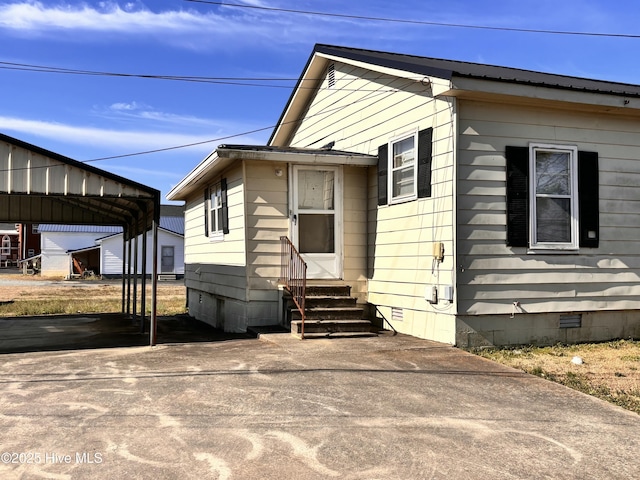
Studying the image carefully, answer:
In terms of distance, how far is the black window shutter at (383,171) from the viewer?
32.1ft

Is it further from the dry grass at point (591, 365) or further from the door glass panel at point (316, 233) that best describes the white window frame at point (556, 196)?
the door glass panel at point (316, 233)

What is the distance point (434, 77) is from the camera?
26.7 feet

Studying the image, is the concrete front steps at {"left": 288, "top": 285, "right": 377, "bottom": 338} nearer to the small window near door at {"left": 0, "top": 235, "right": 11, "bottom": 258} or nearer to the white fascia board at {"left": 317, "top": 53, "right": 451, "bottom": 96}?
the white fascia board at {"left": 317, "top": 53, "right": 451, "bottom": 96}

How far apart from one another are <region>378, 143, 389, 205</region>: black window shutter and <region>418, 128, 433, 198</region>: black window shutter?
101 cm

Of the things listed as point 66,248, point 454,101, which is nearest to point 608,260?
point 454,101

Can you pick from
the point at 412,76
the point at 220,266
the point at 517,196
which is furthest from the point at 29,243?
the point at 517,196

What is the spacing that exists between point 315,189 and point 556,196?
13.2ft

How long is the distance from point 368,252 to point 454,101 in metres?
3.40

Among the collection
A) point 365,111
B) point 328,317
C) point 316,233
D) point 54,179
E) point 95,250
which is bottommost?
point 328,317

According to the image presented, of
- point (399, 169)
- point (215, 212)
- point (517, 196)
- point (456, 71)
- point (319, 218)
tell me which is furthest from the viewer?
point (215, 212)

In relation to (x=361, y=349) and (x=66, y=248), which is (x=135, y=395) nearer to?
(x=361, y=349)

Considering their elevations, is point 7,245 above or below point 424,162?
below

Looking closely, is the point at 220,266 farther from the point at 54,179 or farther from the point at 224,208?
the point at 54,179

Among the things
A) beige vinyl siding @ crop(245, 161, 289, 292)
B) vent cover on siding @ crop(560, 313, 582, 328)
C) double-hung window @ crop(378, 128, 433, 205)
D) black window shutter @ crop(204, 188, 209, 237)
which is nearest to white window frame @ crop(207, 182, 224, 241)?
black window shutter @ crop(204, 188, 209, 237)
